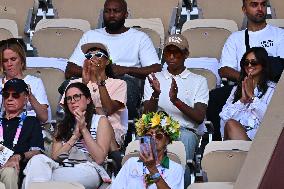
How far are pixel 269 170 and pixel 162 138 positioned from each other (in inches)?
71.2

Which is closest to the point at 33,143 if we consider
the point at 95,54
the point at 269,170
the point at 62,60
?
the point at 95,54

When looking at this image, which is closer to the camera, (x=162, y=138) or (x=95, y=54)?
(x=162, y=138)

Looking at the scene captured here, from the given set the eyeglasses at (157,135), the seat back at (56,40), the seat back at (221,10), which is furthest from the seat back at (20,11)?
the eyeglasses at (157,135)

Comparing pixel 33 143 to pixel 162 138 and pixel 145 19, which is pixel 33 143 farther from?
pixel 145 19

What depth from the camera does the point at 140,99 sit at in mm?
12344

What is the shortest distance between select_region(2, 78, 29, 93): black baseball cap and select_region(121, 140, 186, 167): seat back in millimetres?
1211

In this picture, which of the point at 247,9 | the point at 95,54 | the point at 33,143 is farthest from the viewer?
the point at 247,9

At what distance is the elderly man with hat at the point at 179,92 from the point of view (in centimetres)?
1157

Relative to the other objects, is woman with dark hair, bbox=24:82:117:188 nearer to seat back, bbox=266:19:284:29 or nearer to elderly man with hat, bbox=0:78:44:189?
elderly man with hat, bbox=0:78:44:189

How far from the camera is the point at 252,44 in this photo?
12.7 m

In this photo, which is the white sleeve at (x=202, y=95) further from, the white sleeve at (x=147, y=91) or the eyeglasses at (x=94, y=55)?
the eyeglasses at (x=94, y=55)

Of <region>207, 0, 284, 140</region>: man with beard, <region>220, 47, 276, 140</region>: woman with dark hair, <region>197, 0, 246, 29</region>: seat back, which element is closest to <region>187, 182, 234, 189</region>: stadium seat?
<region>220, 47, 276, 140</region>: woman with dark hair

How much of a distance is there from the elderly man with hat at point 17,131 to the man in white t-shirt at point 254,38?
2.17 m

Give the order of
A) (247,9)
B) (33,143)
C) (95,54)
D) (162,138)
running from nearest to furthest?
(162,138) < (33,143) < (95,54) < (247,9)
